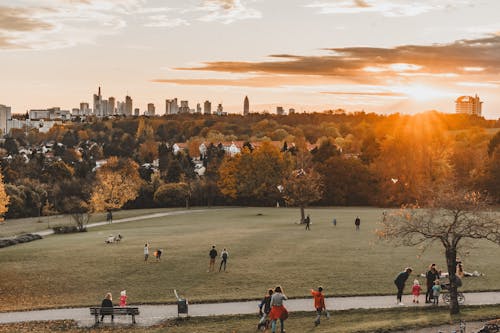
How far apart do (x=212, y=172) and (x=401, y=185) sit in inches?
1230

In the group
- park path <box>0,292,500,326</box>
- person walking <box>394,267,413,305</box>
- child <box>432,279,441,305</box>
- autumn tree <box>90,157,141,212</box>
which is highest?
autumn tree <box>90,157,141,212</box>

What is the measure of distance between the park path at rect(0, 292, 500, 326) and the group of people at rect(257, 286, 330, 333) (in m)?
1.80

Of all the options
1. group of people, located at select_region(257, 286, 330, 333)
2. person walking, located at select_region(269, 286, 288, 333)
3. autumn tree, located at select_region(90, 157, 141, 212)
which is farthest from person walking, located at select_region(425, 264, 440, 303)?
autumn tree, located at select_region(90, 157, 141, 212)

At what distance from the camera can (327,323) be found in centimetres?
2380

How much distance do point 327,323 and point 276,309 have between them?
296cm

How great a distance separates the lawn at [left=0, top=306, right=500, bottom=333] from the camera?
74.1 ft

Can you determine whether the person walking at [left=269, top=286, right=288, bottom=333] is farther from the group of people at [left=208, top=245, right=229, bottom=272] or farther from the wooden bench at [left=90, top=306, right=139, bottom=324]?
the group of people at [left=208, top=245, right=229, bottom=272]

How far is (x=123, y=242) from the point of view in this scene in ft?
162

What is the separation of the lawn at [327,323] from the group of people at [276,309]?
45cm

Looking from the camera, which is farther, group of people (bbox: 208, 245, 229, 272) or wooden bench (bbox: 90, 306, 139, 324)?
group of people (bbox: 208, 245, 229, 272)

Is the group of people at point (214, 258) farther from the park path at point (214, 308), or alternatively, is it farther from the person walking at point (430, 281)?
the person walking at point (430, 281)

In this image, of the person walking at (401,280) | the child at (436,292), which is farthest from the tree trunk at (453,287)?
the person walking at (401,280)

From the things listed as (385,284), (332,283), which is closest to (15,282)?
(332,283)

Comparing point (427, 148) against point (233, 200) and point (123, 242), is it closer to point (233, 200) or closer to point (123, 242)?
point (233, 200)
